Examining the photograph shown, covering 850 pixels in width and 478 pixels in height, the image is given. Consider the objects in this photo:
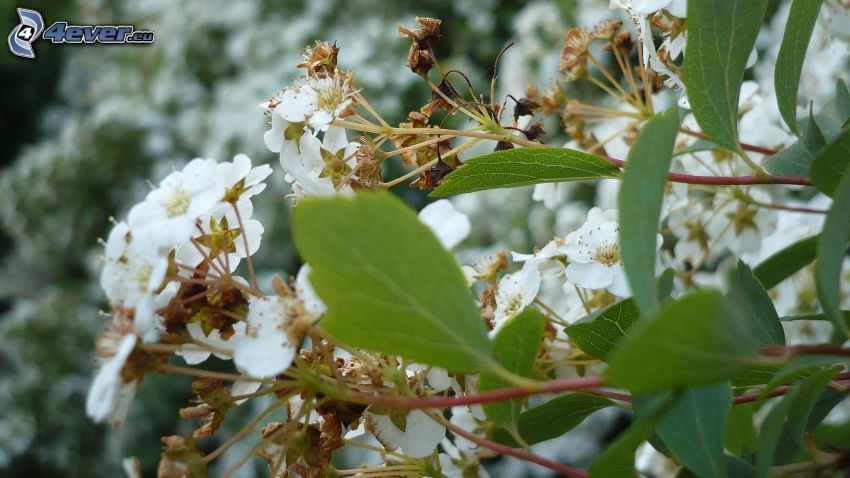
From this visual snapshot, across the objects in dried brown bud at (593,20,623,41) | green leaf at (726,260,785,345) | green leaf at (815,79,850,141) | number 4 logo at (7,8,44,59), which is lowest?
number 4 logo at (7,8,44,59)

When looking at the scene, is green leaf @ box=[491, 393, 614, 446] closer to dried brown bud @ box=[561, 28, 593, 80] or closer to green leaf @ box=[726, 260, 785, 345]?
green leaf @ box=[726, 260, 785, 345]

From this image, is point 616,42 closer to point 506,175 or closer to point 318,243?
point 506,175

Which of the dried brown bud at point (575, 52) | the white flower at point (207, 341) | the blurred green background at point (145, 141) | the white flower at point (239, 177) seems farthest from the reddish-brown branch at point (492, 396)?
the blurred green background at point (145, 141)

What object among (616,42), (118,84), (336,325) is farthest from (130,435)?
(336,325)

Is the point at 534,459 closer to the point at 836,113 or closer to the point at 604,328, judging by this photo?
the point at 604,328

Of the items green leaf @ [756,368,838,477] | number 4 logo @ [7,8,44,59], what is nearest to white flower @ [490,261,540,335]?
green leaf @ [756,368,838,477]

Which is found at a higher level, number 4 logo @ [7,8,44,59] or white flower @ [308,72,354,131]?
white flower @ [308,72,354,131]
